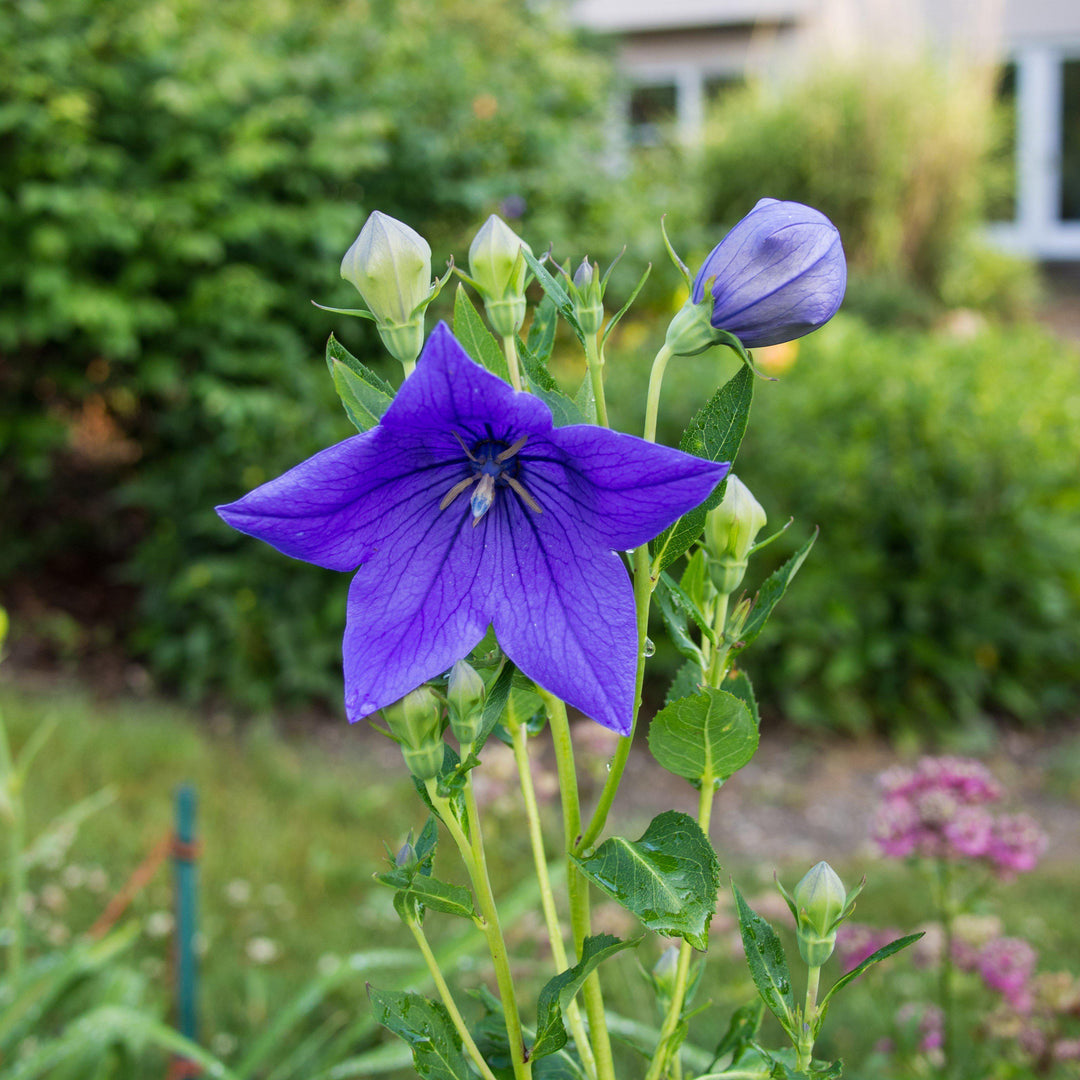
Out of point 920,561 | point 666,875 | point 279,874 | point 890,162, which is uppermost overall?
point 890,162

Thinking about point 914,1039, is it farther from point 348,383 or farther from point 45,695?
point 45,695

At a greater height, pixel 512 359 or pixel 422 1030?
pixel 512 359

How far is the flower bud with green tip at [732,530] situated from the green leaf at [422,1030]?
0.40 metres

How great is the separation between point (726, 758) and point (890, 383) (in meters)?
4.22

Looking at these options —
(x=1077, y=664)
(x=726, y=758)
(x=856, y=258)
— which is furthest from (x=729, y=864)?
(x=856, y=258)

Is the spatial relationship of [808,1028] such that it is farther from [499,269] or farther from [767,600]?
[499,269]

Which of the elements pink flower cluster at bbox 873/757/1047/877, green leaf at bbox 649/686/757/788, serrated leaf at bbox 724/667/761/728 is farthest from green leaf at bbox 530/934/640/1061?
pink flower cluster at bbox 873/757/1047/877

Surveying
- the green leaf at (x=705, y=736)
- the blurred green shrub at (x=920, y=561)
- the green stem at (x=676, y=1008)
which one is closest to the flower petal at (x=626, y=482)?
the green leaf at (x=705, y=736)

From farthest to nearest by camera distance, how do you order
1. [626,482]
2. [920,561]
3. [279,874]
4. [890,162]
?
[890,162] → [920,561] → [279,874] → [626,482]

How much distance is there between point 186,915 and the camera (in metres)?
2.06

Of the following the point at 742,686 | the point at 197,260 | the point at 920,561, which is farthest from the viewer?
the point at 197,260

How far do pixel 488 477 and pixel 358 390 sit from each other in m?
0.12

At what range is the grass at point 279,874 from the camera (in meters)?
2.48

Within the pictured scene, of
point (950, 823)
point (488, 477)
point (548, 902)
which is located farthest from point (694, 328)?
point (950, 823)
